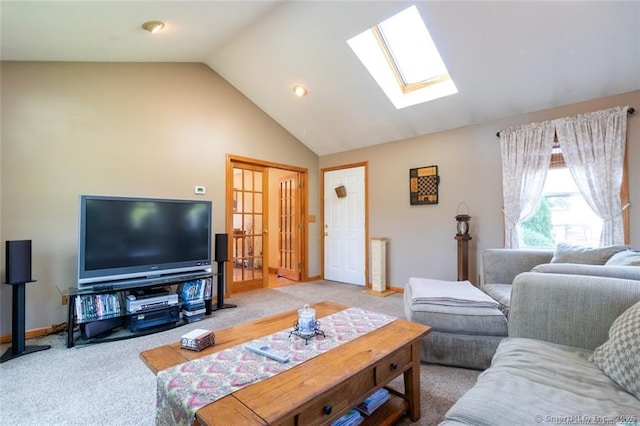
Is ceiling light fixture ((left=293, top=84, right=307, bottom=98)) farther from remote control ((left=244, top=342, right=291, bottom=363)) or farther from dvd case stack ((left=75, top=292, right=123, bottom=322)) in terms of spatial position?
remote control ((left=244, top=342, right=291, bottom=363))

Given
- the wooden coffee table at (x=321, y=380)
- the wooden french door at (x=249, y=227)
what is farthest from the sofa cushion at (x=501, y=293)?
the wooden french door at (x=249, y=227)

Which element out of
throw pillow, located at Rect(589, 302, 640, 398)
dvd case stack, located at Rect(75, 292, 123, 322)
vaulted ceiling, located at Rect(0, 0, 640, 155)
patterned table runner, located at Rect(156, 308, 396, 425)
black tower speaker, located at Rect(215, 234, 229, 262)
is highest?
vaulted ceiling, located at Rect(0, 0, 640, 155)

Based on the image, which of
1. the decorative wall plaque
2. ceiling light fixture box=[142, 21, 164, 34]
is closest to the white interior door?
the decorative wall plaque

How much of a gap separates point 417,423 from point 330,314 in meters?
0.74

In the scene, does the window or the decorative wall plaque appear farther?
the decorative wall plaque

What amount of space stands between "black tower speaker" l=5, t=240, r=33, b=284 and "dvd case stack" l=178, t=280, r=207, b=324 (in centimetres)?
125

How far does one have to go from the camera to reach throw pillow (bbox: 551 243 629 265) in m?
2.37

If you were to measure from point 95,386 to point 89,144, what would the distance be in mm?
2349

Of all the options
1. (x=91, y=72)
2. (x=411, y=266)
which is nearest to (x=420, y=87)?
(x=411, y=266)

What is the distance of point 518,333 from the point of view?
5.39 feet

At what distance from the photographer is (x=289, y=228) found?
18.1 feet

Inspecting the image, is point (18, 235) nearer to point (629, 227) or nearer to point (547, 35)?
point (547, 35)

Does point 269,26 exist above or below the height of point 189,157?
above

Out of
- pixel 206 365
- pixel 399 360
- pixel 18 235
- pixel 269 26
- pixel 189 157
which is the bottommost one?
pixel 399 360
